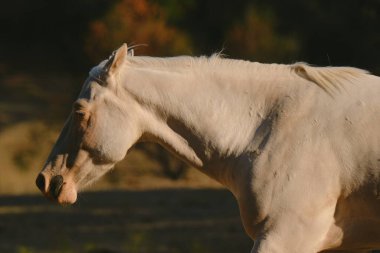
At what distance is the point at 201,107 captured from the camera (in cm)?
567

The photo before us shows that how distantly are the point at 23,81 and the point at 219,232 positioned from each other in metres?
11.5

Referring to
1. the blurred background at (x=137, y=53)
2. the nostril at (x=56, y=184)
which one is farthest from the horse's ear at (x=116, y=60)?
the blurred background at (x=137, y=53)

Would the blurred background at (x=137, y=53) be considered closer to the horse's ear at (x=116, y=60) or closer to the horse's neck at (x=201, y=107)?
the horse's neck at (x=201, y=107)

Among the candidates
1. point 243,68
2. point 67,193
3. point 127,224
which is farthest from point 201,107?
point 127,224

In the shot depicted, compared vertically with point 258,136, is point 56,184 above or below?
below

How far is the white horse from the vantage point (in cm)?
537

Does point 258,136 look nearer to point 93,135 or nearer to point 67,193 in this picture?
point 93,135

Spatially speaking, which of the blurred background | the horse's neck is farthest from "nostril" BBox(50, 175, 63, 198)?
the blurred background

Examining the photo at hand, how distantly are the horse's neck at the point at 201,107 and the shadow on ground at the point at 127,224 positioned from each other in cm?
379

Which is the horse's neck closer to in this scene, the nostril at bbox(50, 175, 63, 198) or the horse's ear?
the horse's ear

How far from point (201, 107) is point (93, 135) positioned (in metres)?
0.60

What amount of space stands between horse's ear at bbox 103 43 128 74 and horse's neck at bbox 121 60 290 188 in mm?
104

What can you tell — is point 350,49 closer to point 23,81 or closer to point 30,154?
point 30,154

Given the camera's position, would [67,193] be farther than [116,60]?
Yes
